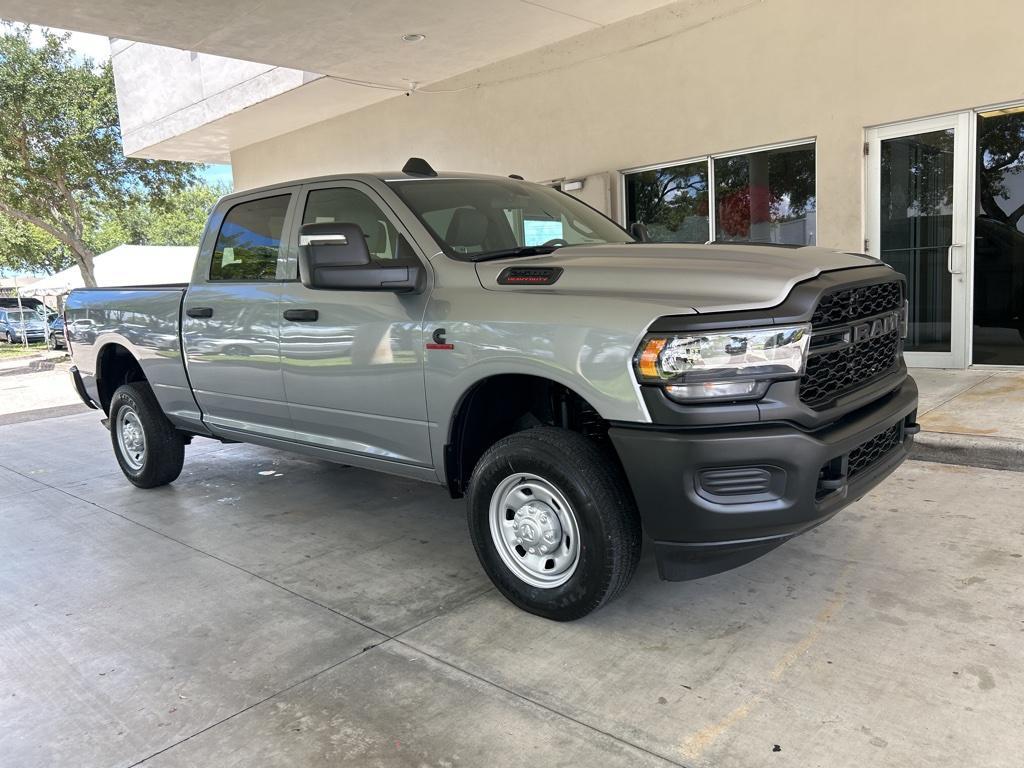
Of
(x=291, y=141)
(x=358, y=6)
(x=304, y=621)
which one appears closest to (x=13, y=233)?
(x=291, y=141)

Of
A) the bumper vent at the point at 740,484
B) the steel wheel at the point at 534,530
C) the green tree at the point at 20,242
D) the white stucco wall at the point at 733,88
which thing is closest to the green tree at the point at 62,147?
the green tree at the point at 20,242

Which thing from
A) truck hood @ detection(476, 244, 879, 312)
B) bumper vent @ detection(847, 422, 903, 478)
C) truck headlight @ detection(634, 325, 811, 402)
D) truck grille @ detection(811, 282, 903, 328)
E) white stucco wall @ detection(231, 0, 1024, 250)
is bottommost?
bumper vent @ detection(847, 422, 903, 478)

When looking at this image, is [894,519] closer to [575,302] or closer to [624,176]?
[575,302]

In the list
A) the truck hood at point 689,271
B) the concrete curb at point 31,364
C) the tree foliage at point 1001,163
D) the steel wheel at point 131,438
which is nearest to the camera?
the truck hood at point 689,271

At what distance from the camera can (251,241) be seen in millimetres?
4793

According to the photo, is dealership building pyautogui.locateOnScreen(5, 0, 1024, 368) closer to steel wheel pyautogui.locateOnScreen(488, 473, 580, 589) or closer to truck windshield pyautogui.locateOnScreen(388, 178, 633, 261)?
truck windshield pyautogui.locateOnScreen(388, 178, 633, 261)

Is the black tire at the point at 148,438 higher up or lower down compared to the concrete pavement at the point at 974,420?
higher up

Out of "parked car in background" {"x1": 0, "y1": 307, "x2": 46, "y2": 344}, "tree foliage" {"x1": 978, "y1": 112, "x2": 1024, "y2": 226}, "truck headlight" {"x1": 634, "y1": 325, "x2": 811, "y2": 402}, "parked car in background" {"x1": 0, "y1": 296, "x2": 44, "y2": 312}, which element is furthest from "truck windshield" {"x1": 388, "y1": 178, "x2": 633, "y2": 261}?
"parked car in background" {"x1": 0, "y1": 296, "x2": 44, "y2": 312}

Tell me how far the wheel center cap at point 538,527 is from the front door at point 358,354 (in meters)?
0.63

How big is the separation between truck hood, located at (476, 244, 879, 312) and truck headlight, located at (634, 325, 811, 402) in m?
0.12

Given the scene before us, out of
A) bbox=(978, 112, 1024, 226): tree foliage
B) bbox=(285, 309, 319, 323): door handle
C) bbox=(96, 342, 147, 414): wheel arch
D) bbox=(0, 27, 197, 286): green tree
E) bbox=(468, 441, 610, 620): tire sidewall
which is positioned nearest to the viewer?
bbox=(468, 441, 610, 620): tire sidewall

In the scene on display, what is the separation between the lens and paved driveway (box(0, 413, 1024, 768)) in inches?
97.9

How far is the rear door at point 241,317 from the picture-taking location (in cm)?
445

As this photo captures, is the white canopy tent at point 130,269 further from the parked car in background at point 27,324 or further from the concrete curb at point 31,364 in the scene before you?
the concrete curb at point 31,364
